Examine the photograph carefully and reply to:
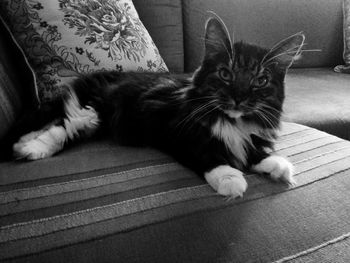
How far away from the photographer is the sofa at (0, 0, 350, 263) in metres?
0.62

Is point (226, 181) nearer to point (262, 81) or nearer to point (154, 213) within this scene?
point (154, 213)

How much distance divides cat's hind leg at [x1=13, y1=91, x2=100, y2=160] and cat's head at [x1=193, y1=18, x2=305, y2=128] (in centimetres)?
46

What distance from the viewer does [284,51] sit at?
3.43ft

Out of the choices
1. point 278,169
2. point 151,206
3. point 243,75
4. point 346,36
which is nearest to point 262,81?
point 243,75

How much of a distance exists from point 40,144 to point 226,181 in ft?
2.09

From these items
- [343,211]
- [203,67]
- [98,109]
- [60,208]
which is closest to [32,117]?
[98,109]

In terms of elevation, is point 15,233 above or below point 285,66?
below

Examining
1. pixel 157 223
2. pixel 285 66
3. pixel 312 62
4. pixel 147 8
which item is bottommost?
pixel 312 62

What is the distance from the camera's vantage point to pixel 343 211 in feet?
2.51

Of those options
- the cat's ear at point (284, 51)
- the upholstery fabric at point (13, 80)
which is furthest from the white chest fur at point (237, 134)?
the upholstery fabric at point (13, 80)

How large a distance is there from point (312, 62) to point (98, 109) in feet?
5.98

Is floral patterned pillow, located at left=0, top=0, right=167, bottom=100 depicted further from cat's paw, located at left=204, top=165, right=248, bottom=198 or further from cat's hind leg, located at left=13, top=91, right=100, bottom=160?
cat's paw, located at left=204, top=165, right=248, bottom=198

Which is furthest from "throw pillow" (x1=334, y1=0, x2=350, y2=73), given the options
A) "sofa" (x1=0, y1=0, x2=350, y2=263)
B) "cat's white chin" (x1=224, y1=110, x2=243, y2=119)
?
"cat's white chin" (x1=224, y1=110, x2=243, y2=119)

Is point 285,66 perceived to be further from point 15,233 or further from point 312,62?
point 312,62
